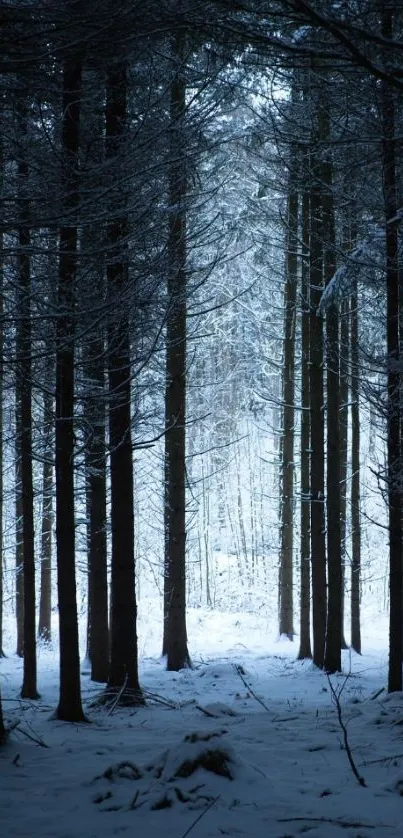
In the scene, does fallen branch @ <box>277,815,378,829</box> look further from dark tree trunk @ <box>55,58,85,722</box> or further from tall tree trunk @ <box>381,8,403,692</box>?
tall tree trunk @ <box>381,8,403,692</box>

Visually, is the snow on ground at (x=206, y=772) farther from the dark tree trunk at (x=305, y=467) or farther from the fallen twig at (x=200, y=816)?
the dark tree trunk at (x=305, y=467)

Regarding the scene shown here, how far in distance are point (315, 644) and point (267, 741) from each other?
7.92m

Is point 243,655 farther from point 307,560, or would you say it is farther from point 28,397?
point 28,397

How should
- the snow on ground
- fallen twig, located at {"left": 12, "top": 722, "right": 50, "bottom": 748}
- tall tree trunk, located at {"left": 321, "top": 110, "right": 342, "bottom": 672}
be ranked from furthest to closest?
1. tall tree trunk, located at {"left": 321, "top": 110, "right": 342, "bottom": 672}
2. fallen twig, located at {"left": 12, "top": 722, "right": 50, "bottom": 748}
3. the snow on ground

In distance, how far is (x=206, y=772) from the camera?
4.49m

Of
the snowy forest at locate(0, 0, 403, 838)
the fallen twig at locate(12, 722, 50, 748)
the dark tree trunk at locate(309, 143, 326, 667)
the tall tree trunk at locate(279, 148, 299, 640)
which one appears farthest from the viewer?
the tall tree trunk at locate(279, 148, 299, 640)

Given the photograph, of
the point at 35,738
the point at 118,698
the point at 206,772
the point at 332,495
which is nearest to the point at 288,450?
the point at 332,495

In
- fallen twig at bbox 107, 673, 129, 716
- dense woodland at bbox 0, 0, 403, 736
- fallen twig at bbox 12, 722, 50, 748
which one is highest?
dense woodland at bbox 0, 0, 403, 736

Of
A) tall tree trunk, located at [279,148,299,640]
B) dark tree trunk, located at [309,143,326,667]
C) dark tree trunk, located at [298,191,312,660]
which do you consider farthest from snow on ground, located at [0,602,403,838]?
tall tree trunk, located at [279,148,299,640]

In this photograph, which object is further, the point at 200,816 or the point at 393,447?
the point at 393,447

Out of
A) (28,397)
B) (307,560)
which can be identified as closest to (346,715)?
(28,397)

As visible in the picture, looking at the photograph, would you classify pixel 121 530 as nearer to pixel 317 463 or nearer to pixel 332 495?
pixel 332 495

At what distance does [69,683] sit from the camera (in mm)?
7488

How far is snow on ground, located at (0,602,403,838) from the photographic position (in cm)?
380
